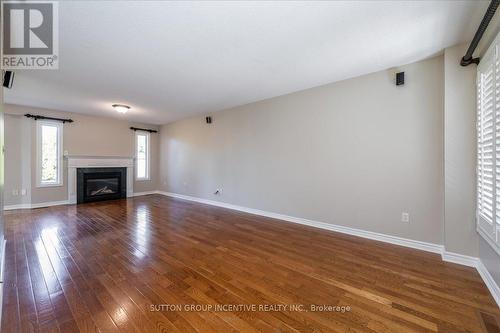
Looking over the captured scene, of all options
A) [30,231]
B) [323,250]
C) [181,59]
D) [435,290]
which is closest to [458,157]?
[435,290]

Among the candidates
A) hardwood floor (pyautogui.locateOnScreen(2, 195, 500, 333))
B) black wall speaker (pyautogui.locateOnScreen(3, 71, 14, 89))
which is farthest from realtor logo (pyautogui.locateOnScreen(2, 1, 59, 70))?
hardwood floor (pyautogui.locateOnScreen(2, 195, 500, 333))

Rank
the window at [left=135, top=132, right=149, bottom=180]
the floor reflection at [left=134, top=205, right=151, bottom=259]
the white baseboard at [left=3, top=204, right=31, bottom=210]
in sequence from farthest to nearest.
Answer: the window at [left=135, top=132, right=149, bottom=180] < the white baseboard at [left=3, top=204, right=31, bottom=210] < the floor reflection at [left=134, top=205, right=151, bottom=259]

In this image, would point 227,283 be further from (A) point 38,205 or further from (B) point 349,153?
(A) point 38,205

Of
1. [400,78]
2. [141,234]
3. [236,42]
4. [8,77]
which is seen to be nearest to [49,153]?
[8,77]

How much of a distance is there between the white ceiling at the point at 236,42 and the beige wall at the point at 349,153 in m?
0.34

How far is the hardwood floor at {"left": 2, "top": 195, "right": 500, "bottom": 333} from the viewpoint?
1.52 meters

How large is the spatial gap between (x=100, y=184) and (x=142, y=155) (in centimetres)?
154

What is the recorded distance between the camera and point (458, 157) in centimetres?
236

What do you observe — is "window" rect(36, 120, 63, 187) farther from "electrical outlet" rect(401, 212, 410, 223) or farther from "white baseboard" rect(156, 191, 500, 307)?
"electrical outlet" rect(401, 212, 410, 223)

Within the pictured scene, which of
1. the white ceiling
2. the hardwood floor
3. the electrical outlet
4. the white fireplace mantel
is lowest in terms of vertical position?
the hardwood floor

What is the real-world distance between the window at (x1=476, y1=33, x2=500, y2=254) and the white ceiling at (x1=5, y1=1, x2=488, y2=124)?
20.2 inches

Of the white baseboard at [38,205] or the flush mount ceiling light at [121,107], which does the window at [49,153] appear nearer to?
the white baseboard at [38,205]

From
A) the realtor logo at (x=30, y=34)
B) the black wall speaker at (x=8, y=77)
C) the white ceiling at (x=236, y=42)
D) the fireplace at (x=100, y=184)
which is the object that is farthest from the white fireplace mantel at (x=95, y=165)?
the realtor logo at (x=30, y=34)

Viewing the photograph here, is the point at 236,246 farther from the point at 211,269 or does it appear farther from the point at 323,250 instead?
the point at 323,250
